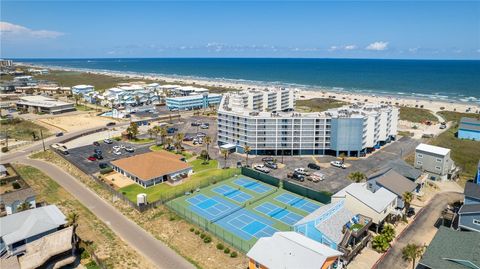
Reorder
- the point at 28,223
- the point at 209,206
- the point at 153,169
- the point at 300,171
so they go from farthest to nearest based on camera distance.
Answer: the point at 300,171
the point at 153,169
the point at 209,206
the point at 28,223

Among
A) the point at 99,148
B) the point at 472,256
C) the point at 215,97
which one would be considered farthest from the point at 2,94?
the point at 472,256

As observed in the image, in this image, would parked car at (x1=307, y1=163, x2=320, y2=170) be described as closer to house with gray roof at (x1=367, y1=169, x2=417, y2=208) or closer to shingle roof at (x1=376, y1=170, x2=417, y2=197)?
house with gray roof at (x1=367, y1=169, x2=417, y2=208)

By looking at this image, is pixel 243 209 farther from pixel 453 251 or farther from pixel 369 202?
pixel 453 251

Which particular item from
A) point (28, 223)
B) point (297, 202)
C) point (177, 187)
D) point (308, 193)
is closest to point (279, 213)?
point (297, 202)

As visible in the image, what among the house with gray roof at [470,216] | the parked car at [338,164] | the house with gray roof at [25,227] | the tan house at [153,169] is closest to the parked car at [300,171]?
the parked car at [338,164]

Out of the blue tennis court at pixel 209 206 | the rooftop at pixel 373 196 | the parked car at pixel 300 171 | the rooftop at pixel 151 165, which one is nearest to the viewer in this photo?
the rooftop at pixel 373 196

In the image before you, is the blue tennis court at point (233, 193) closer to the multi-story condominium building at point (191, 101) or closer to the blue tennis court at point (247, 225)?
the blue tennis court at point (247, 225)
